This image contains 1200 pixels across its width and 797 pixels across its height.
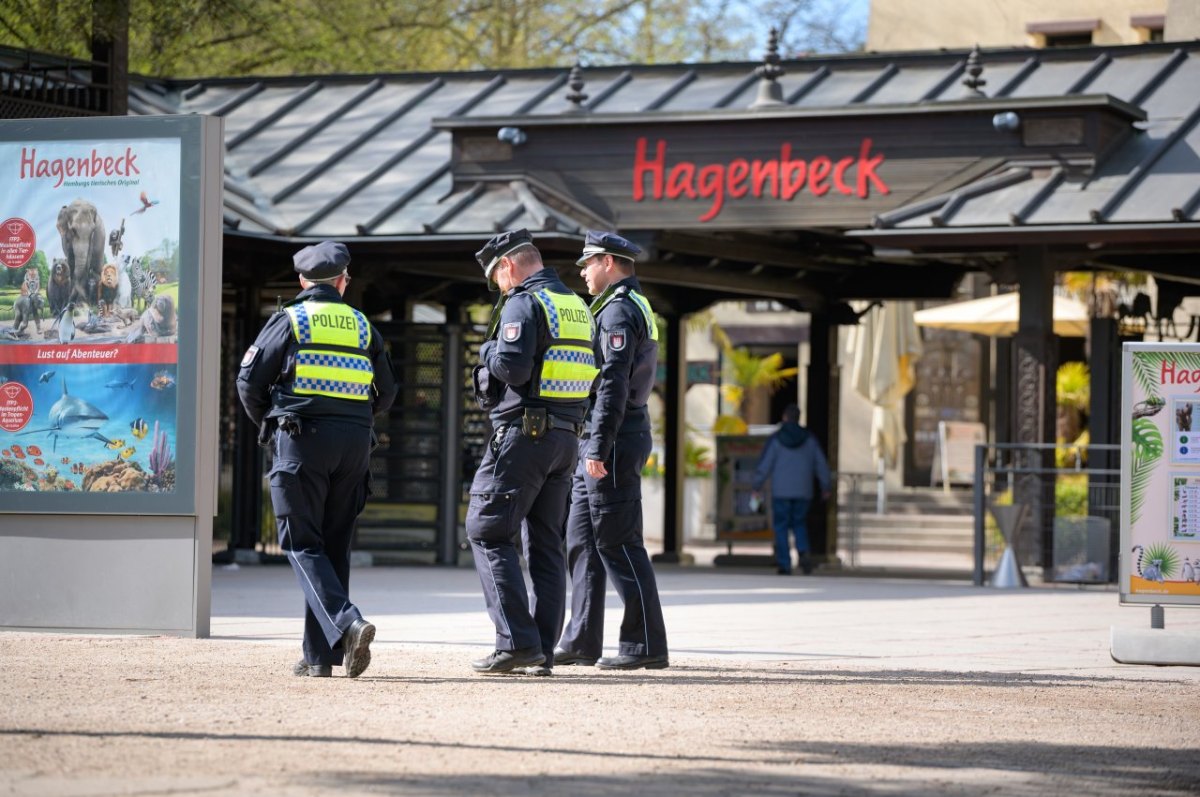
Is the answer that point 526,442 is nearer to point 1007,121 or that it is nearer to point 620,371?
point 620,371

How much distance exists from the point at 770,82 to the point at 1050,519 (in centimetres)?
451

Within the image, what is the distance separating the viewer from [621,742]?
6609mm

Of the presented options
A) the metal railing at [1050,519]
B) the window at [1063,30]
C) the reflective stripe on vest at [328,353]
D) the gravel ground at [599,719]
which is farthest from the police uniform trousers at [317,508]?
the window at [1063,30]

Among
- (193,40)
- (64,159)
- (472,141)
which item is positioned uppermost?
(193,40)

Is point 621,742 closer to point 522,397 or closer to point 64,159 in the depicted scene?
point 522,397

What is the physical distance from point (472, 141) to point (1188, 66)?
21.2ft

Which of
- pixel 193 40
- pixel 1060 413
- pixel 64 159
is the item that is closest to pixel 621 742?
pixel 64 159

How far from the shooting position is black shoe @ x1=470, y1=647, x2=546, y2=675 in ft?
28.0

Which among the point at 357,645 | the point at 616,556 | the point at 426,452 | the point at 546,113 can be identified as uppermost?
the point at 546,113

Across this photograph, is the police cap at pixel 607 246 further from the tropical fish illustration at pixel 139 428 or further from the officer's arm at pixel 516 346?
the tropical fish illustration at pixel 139 428

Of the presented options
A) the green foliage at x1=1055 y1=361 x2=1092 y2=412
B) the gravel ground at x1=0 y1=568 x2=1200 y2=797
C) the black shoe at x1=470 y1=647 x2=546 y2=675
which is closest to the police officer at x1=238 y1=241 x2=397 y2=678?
the gravel ground at x1=0 y1=568 x2=1200 y2=797

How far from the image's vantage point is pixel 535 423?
8.60 meters

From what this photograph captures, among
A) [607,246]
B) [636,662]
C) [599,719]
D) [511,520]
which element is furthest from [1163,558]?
[599,719]

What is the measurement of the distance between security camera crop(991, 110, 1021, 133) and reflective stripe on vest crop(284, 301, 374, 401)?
8.34 meters
